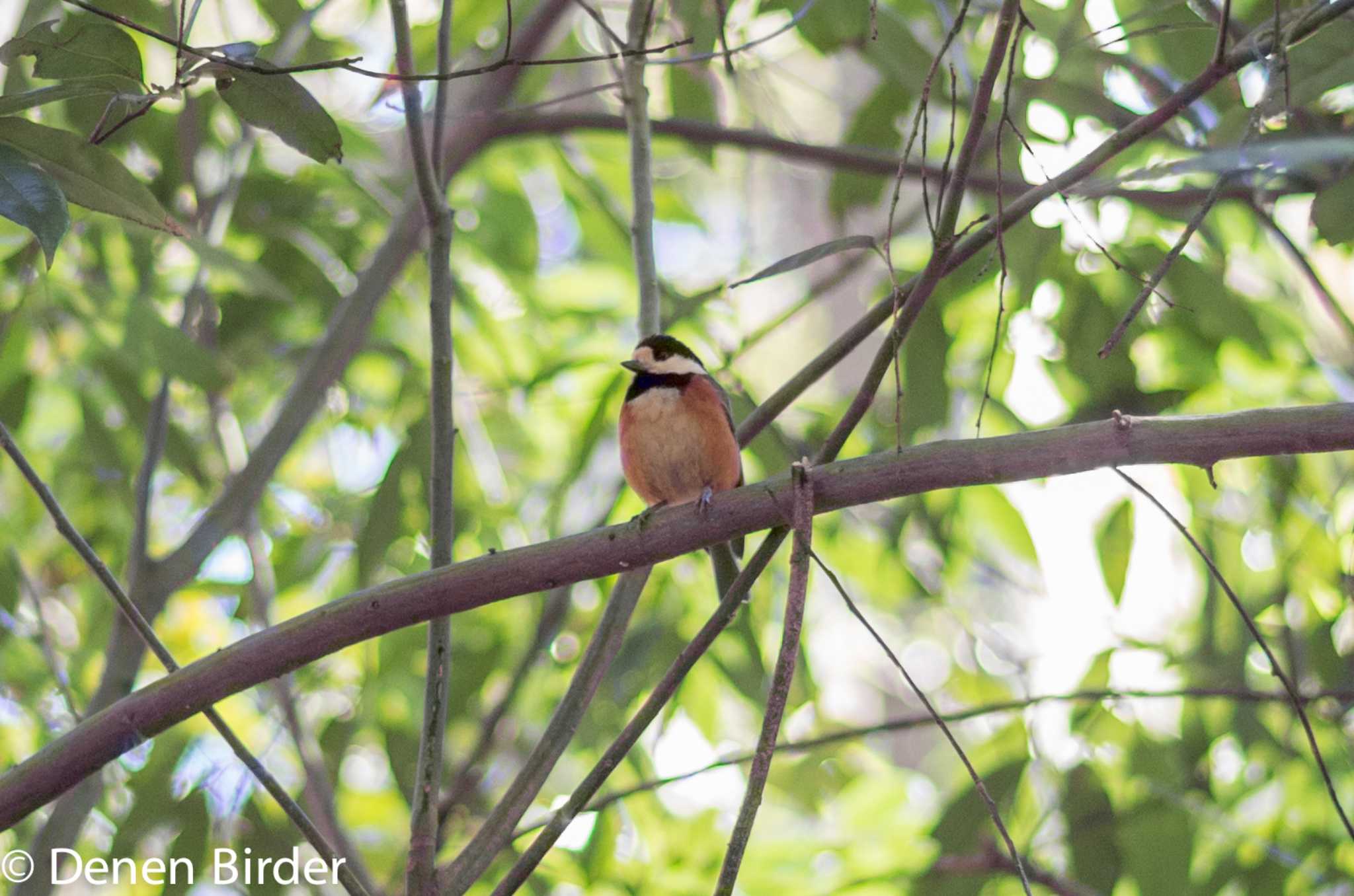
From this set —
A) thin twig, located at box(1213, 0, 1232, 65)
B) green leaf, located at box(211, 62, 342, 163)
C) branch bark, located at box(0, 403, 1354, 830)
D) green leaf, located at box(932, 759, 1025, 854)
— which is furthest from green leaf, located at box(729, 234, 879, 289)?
green leaf, located at box(932, 759, 1025, 854)

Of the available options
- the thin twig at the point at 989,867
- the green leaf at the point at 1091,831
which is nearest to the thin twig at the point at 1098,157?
the thin twig at the point at 989,867

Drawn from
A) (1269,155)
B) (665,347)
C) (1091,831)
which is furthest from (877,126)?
(1269,155)

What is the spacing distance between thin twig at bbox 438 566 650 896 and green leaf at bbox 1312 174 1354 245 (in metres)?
1.42

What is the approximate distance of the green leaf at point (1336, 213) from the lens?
239 centimetres

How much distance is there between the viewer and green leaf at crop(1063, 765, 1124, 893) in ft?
11.9

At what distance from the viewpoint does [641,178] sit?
2957 mm

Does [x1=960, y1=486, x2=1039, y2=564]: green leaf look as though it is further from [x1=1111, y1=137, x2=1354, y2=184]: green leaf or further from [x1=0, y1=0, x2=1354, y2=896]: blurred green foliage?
[x1=1111, y1=137, x2=1354, y2=184]: green leaf

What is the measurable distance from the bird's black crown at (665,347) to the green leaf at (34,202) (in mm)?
1450

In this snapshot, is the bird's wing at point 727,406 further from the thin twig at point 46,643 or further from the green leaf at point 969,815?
the thin twig at point 46,643

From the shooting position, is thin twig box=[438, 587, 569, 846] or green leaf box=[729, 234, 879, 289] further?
thin twig box=[438, 587, 569, 846]

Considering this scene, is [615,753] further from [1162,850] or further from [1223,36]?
[1162,850]

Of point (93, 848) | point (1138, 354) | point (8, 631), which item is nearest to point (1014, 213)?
point (1138, 354)

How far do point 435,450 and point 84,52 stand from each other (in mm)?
893

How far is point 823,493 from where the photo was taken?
2031mm
